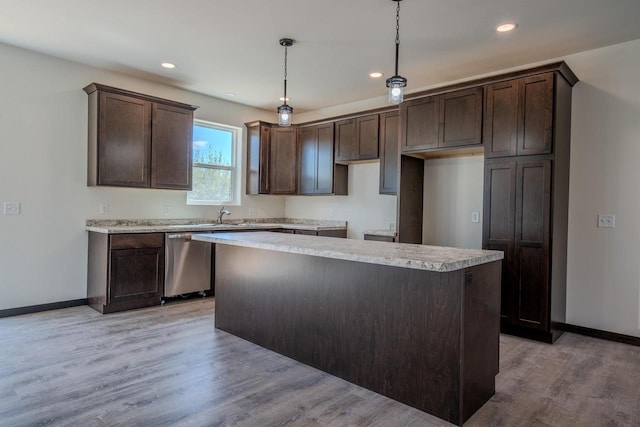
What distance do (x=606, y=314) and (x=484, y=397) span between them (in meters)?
2.06

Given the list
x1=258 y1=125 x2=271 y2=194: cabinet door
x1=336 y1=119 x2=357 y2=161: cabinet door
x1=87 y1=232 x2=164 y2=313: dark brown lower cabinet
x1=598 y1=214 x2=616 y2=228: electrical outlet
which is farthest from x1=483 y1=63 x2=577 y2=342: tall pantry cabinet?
x1=87 y1=232 x2=164 y2=313: dark brown lower cabinet

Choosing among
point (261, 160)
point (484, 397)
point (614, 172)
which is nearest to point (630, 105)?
point (614, 172)

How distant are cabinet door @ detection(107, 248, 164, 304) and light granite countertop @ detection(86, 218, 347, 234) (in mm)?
233

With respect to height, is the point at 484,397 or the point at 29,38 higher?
the point at 29,38

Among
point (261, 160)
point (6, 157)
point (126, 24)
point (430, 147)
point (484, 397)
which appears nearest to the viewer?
point (484, 397)

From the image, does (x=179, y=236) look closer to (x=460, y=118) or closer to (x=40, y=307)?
(x=40, y=307)

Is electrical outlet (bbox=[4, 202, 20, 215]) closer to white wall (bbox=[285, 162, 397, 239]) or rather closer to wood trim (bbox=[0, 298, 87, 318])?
wood trim (bbox=[0, 298, 87, 318])

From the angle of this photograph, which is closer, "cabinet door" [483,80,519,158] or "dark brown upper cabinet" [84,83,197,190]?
"cabinet door" [483,80,519,158]

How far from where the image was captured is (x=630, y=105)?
343 cm

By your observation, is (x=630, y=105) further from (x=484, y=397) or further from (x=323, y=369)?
(x=323, y=369)

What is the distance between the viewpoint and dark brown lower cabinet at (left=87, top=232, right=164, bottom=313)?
4.01m

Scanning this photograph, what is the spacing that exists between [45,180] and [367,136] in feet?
12.0

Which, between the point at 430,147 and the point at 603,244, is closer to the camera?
the point at 603,244

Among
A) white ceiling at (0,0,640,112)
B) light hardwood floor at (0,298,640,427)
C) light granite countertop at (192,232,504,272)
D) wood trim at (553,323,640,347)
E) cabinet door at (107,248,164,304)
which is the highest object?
white ceiling at (0,0,640,112)
